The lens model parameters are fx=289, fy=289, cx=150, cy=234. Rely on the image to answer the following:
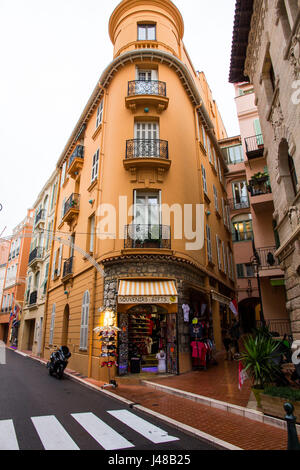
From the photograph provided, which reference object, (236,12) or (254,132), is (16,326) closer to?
(254,132)

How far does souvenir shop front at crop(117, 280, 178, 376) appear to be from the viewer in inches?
429

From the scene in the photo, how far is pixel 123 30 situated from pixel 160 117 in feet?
23.7

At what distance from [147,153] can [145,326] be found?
780 cm

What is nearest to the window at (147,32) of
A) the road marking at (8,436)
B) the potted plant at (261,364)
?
the potted plant at (261,364)

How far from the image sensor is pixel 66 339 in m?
16.6

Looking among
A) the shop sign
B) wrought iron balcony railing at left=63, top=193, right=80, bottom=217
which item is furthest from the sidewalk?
wrought iron balcony railing at left=63, top=193, right=80, bottom=217

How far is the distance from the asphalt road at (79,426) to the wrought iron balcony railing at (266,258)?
9.60 m

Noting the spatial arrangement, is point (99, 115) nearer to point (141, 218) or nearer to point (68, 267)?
point (141, 218)

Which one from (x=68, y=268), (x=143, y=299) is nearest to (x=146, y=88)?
(x=143, y=299)

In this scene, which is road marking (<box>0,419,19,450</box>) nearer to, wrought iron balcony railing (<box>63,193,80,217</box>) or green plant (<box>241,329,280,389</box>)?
green plant (<box>241,329,280,389</box>)

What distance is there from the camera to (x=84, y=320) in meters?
13.5

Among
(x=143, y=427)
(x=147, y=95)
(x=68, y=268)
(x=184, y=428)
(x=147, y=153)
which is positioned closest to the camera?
(x=184, y=428)

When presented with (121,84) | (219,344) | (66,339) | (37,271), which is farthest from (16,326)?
(121,84)

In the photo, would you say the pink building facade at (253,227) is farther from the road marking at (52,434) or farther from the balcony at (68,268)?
the road marking at (52,434)
